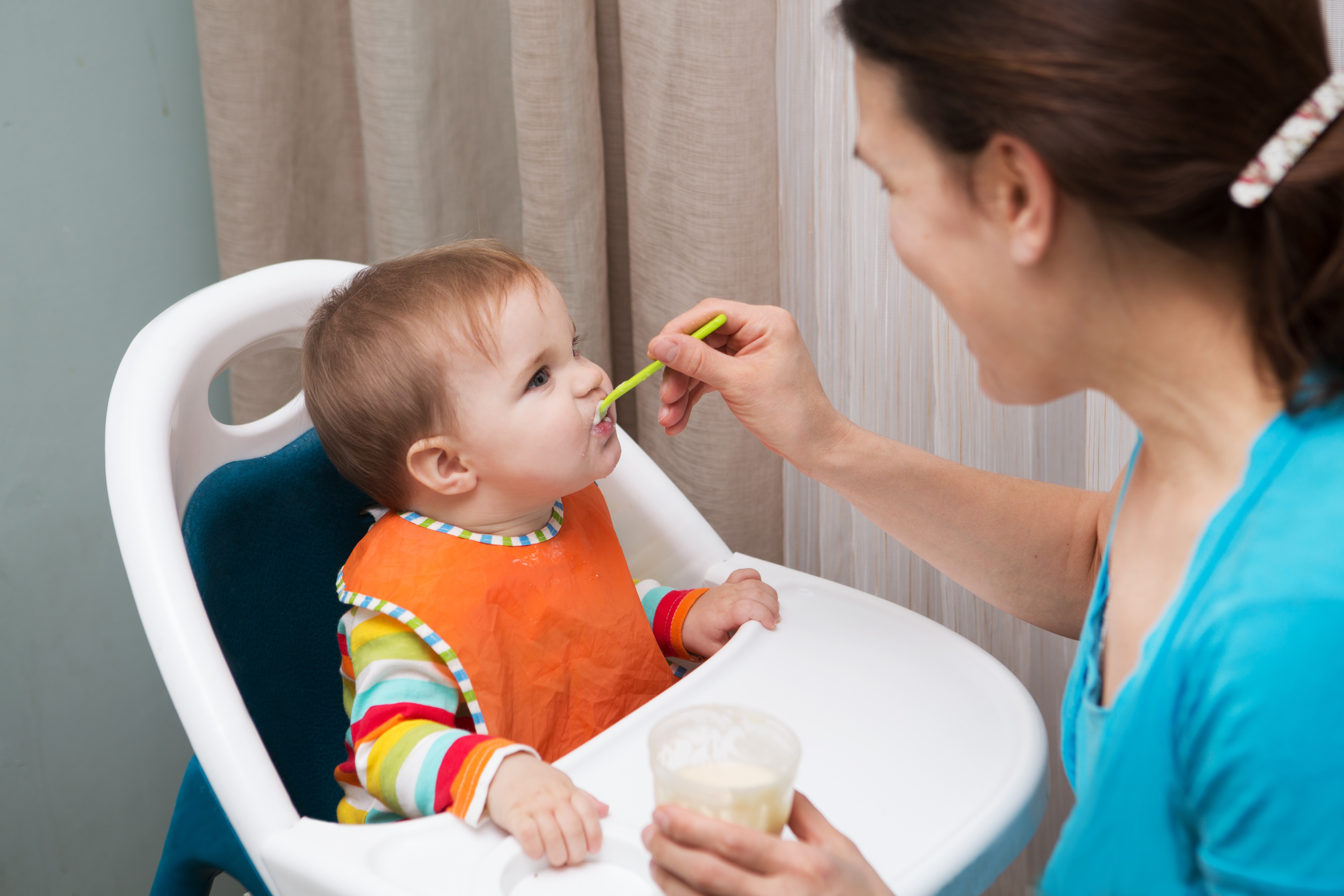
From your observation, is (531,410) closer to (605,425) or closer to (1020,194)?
(605,425)

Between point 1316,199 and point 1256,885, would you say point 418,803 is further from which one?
point 1316,199

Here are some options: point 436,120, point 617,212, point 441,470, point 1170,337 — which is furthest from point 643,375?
point 436,120

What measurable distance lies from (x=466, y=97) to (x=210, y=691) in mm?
933

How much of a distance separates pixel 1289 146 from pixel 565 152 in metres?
0.89

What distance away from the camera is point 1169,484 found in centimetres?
64

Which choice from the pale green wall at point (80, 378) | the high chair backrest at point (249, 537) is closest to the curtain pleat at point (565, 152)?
the high chair backrest at point (249, 537)

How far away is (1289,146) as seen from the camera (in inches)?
19.7

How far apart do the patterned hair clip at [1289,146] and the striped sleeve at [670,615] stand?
1.92 feet

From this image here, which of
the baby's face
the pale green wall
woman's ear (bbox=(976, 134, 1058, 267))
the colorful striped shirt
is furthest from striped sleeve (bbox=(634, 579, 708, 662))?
the pale green wall

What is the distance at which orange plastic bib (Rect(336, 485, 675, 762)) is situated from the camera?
863 mm

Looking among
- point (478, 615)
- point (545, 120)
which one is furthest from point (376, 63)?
point (478, 615)

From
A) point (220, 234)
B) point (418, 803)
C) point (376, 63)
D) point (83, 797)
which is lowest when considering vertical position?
point (83, 797)

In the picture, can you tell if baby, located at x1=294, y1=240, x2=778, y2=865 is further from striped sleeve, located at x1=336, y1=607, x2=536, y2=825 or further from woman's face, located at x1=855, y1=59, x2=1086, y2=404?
woman's face, located at x1=855, y1=59, x2=1086, y2=404

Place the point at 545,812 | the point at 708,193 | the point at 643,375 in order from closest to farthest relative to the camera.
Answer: the point at 545,812 < the point at 643,375 < the point at 708,193
